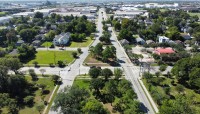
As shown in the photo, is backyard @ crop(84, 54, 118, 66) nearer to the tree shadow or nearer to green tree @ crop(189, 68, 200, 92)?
green tree @ crop(189, 68, 200, 92)

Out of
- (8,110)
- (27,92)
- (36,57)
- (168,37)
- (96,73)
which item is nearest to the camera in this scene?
(8,110)

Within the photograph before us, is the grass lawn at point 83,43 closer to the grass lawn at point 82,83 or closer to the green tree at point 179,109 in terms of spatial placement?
the grass lawn at point 82,83

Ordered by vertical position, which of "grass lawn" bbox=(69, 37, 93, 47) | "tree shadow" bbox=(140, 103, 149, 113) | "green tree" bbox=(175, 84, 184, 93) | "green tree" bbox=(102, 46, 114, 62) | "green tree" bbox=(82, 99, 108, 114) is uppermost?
"green tree" bbox=(82, 99, 108, 114)

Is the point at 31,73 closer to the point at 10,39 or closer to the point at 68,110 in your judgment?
the point at 68,110

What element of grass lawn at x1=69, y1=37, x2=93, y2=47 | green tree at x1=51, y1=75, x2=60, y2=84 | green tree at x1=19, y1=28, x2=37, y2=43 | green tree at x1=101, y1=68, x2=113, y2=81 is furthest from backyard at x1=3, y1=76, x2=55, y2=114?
green tree at x1=19, y1=28, x2=37, y2=43

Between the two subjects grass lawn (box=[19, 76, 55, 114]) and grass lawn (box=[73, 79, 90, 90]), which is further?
grass lawn (box=[73, 79, 90, 90])

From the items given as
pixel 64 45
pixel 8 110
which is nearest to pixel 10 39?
pixel 64 45

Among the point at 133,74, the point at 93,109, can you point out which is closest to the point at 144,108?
the point at 93,109
